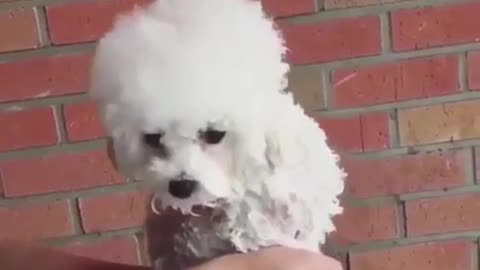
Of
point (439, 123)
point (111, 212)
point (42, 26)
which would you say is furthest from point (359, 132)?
point (42, 26)

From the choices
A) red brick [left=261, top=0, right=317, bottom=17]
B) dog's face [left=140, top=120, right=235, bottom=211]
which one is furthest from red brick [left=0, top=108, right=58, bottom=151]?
dog's face [left=140, top=120, right=235, bottom=211]

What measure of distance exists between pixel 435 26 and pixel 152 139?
2.50 ft

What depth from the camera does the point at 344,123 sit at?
4.75 feet

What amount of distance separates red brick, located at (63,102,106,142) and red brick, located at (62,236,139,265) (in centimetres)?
17

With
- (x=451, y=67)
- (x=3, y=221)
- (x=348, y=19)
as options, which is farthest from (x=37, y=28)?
(x=451, y=67)

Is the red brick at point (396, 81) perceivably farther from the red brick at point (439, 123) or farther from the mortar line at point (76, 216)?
the mortar line at point (76, 216)

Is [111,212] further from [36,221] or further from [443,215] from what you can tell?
[443,215]

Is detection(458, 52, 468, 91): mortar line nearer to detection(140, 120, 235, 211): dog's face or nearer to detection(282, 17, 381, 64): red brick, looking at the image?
Result: detection(282, 17, 381, 64): red brick

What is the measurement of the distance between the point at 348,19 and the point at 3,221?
0.62 metres

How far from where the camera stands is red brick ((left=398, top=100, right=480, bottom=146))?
1449 mm

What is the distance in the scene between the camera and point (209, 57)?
753 mm

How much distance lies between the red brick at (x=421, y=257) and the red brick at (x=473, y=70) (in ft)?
0.85

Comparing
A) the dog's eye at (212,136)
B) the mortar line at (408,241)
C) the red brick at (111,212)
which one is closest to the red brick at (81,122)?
the red brick at (111,212)

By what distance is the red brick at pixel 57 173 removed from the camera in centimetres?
144
